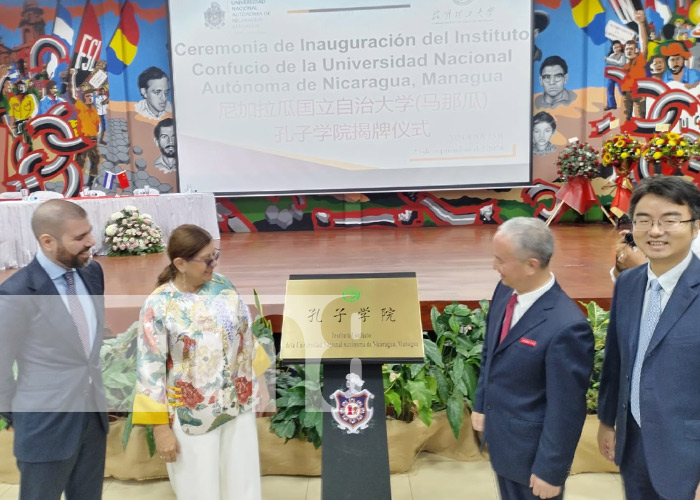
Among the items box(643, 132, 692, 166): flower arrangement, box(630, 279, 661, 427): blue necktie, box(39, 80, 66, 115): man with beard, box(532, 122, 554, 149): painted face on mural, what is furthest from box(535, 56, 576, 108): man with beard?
box(630, 279, 661, 427): blue necktie

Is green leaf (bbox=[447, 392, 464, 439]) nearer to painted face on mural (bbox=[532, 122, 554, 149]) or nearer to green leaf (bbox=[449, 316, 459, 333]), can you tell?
green leaf (bbox=[449, 316, 459, 333])

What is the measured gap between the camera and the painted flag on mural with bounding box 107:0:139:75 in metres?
7.41

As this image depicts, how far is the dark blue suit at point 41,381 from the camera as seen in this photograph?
156 centimetres

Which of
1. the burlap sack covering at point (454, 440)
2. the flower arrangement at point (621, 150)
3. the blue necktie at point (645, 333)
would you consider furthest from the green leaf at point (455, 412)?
the flower arrangement at point (621, 150)

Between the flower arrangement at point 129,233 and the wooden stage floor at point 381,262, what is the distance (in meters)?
0.16

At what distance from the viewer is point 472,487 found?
2.35m

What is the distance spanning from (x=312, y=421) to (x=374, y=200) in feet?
17.7

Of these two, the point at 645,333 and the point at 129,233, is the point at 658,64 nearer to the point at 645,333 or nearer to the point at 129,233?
the point at 129,233

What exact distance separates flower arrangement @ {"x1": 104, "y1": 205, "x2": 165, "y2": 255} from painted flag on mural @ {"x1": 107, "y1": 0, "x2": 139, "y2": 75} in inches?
108

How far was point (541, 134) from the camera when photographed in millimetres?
7301

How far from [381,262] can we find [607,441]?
11.0ft

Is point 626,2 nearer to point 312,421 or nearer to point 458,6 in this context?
point 458,6

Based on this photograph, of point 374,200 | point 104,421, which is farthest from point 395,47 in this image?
point 104,421

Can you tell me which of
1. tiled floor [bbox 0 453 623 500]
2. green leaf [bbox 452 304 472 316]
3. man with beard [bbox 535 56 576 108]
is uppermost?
man with beard [bbox 535 56 576 108]
